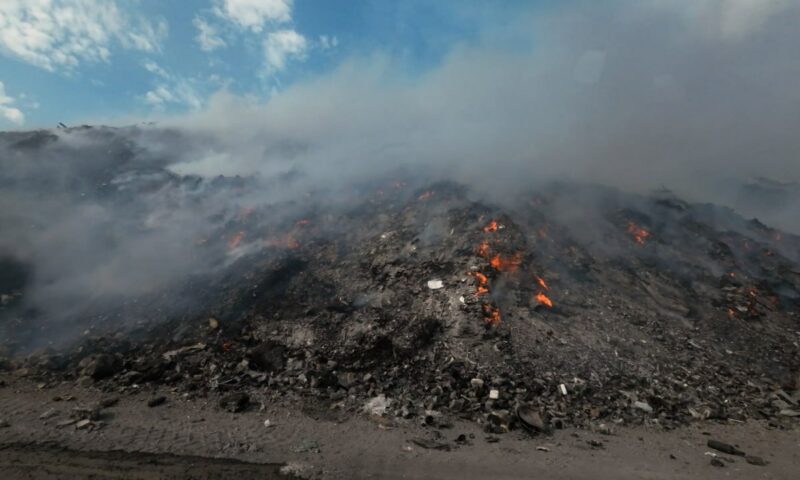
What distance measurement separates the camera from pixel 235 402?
31.6 feet

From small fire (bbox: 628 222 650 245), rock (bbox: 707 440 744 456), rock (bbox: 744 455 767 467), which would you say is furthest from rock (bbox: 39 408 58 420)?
small fire (bbox: 628 222 650 245)

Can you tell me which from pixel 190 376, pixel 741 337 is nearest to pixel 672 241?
pixel 741 337

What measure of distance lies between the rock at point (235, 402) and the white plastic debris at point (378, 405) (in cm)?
308

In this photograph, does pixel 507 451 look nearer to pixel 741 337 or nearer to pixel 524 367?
pixel 524 367

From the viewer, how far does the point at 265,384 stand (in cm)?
1060

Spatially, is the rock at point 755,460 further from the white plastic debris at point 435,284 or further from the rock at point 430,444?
the white plastic debris at point 435,284

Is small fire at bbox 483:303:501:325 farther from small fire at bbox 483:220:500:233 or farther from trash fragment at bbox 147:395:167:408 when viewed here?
trash fragment at bbox 147:395:167:408

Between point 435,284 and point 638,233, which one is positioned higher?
point 638,233

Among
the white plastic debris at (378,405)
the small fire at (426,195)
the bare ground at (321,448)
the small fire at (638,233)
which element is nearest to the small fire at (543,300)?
the bare ground at (321,448)

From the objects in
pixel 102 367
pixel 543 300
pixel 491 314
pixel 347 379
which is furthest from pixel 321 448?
pixel 543 300

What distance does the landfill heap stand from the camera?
33.3 ft

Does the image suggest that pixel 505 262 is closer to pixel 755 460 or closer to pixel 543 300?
pixel 543 300

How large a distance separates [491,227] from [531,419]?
9.28 metres

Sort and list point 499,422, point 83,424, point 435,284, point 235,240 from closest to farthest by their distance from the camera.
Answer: point 83,424 < point 499,422 < point 435,284 < point 235,240
